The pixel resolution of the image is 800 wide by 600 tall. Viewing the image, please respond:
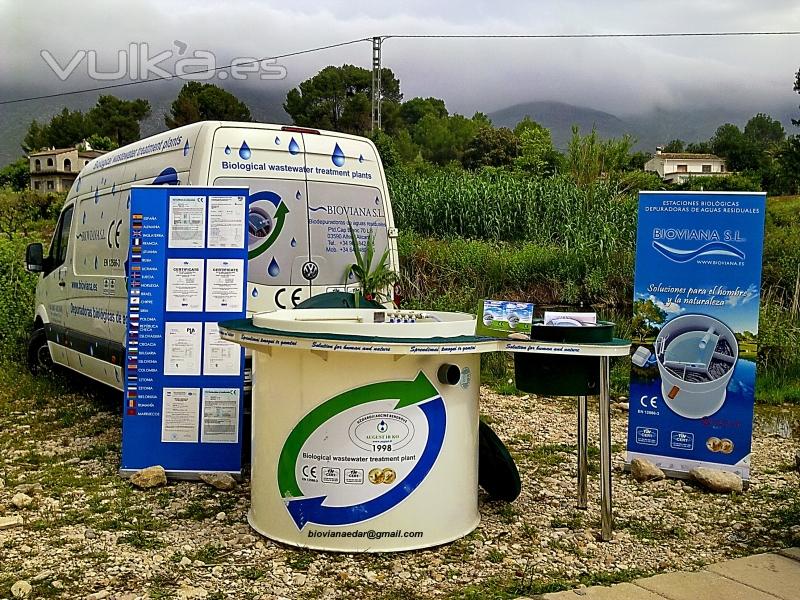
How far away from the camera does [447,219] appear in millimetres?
20328

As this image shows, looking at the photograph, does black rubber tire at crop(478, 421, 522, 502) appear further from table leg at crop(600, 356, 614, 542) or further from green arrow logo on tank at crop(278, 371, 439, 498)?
green arrow logo on tank at crop(278, 371, 439, 498)

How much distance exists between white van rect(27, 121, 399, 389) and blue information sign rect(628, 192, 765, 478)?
2.25 m

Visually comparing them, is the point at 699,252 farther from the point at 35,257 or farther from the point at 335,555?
the point at 35,257

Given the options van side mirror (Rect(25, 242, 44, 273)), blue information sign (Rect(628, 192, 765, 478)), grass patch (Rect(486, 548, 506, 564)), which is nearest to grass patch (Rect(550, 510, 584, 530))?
grass patch (Rect(486, 548, 506, 564))

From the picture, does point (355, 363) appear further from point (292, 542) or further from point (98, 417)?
point (98, 417)

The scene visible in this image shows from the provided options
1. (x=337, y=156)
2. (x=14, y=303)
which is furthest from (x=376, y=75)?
(x=337, y=156)

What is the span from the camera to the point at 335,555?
5207 mm

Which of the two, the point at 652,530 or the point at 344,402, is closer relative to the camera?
the point at 344,402

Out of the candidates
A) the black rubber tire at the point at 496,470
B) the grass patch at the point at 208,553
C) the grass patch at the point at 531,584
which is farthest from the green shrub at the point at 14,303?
the grass patch at the point at 531,584

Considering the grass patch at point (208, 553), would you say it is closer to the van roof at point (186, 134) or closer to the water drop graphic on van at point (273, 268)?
the water drop graphic on van at point (273, 268)

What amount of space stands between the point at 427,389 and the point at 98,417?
5164 mm

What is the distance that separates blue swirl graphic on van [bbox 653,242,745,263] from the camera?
7.01 meters

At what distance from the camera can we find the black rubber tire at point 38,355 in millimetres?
11281

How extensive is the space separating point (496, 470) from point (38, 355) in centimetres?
737
